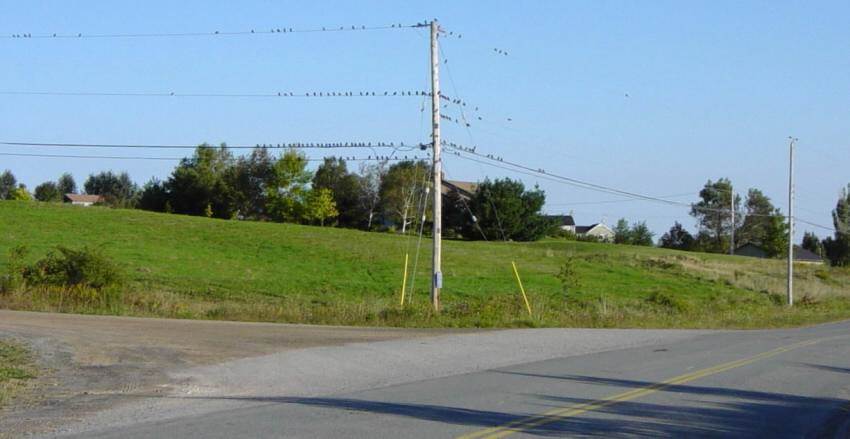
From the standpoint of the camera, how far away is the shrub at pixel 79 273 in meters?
33.7

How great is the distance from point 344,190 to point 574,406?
326 feet

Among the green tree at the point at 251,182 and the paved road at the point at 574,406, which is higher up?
the green tree at the point at 251,182

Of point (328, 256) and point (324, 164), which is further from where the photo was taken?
point (324, 164)

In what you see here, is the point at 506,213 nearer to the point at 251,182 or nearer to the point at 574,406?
the point at 251,182

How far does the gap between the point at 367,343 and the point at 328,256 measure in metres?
37.1

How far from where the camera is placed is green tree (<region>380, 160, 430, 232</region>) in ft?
330

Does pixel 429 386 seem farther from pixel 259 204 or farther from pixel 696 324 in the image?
pixel 259 204

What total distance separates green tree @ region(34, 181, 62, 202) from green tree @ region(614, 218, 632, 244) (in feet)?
260

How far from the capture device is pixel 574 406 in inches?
523

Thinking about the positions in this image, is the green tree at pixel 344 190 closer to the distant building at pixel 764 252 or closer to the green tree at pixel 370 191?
the green tree at pixel 370 191

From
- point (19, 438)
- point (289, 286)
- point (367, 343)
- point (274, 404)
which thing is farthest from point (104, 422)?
point (289, 286)

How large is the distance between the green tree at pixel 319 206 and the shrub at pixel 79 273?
6825 cm

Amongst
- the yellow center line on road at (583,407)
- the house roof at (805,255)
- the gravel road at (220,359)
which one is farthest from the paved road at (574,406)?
the house roof at (805,255)

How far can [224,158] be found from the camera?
361 ft
